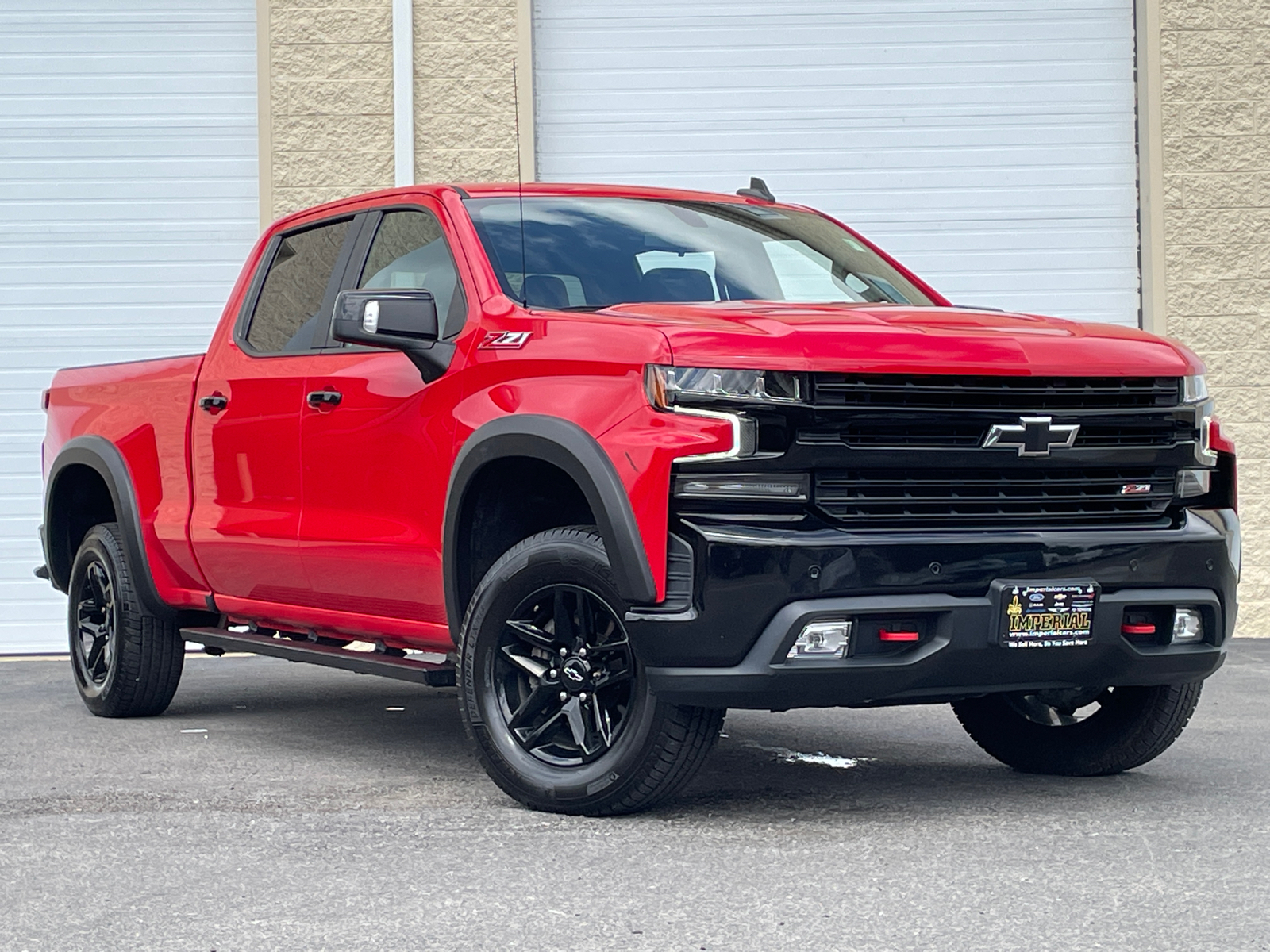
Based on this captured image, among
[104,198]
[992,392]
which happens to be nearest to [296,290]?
[992,392]

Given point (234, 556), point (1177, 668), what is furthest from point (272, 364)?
point (1177, 668)

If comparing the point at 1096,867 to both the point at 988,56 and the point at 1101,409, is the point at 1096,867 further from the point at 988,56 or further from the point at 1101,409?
the point at 988,56

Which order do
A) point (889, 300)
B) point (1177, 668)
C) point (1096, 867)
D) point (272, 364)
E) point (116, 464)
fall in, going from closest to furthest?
point (1096, 867) < point (1177, 668) < point (889, 300) < point (272, 364) < point (116, 464)

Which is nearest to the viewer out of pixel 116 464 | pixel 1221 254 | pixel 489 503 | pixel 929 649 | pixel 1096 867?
pixel 1096 867

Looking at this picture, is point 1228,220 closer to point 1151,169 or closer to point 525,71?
point 1151,169

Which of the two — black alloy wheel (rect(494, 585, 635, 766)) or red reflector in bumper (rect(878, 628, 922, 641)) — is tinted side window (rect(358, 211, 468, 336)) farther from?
red reflector in bumper (rect(878, 628, 922, 641))

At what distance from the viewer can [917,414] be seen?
4.84m

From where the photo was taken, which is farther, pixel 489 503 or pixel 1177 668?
pixel 489 503

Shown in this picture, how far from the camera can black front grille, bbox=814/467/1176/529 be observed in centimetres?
483

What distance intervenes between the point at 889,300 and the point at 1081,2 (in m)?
6.84

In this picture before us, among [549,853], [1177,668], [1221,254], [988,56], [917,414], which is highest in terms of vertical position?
[988,56]

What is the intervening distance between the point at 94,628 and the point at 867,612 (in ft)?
14.3

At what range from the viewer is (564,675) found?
516 centimetres

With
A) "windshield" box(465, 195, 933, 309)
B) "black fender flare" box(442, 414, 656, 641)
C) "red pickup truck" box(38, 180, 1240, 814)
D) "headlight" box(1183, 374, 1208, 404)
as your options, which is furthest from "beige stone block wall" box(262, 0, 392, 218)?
"headlight" box(1183, 374, 1208, 404)
